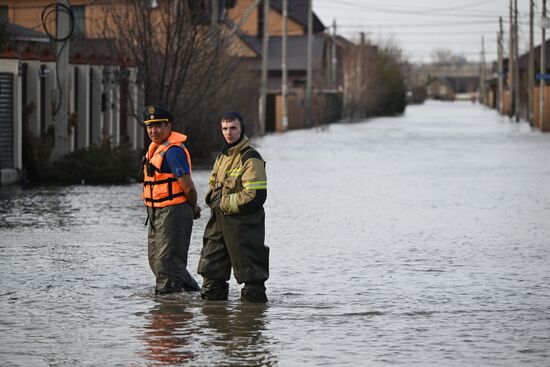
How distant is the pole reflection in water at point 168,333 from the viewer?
9039 mm

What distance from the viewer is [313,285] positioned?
12.5 meters

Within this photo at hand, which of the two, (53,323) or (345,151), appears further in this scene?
(345,151)

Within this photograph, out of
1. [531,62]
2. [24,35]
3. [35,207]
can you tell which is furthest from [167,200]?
[531,62]

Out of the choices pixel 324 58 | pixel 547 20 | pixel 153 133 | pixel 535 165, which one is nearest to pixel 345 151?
pixel 535 165

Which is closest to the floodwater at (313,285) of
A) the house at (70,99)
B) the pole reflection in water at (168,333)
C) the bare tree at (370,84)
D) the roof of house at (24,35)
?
the pole reflection in water at (168,333)

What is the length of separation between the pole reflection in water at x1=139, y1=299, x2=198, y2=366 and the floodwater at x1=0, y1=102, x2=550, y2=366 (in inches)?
0.6

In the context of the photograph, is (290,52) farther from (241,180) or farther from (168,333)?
(168,333)

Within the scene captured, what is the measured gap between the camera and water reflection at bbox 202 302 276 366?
9.02 m

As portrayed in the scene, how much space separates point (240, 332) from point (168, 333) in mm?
510

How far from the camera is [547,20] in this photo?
60000mm

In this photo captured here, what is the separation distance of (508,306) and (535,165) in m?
21.5

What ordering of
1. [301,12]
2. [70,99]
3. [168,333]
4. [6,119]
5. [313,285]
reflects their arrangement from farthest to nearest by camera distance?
[301,12], [70,99], [6,119], [313,285], [168,333]

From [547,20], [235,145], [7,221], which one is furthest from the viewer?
[547,20]

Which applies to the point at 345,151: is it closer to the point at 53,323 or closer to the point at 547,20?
the point at 547,20
